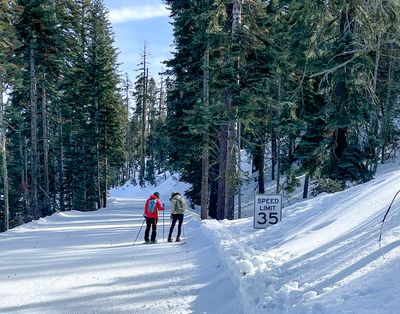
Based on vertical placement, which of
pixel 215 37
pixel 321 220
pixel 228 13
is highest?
pixel 228 13

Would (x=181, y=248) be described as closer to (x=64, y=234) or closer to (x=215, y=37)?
(x=64, y=234)

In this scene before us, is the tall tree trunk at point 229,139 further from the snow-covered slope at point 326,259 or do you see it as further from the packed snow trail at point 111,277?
the snow-covered slope at point 326,259

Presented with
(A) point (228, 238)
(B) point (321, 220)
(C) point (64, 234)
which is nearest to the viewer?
(B) point (321, 220)

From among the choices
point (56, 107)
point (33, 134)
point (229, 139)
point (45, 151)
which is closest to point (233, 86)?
point (229, 139)

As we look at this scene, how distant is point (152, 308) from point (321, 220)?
4450mm

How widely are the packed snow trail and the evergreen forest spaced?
15.6 ft

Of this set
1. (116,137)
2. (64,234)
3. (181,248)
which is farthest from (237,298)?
(116,137)

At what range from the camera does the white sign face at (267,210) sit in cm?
1071

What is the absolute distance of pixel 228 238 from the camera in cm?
1016

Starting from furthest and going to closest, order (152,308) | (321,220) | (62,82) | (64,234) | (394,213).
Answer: (62,82) → (64,234) → (321,220) → (394,213) → (152,308)

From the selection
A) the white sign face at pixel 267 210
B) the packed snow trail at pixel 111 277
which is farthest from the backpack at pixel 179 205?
the white sign face at pixel 267 210

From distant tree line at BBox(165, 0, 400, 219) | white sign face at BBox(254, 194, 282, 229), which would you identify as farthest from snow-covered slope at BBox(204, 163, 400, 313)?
distant tree line at BBox(165, 0, 400, 219)

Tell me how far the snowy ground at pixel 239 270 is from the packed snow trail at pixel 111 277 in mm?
21

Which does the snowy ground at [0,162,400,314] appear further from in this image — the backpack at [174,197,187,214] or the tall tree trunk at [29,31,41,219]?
the tall tree trunk at [29,31,41,219]
